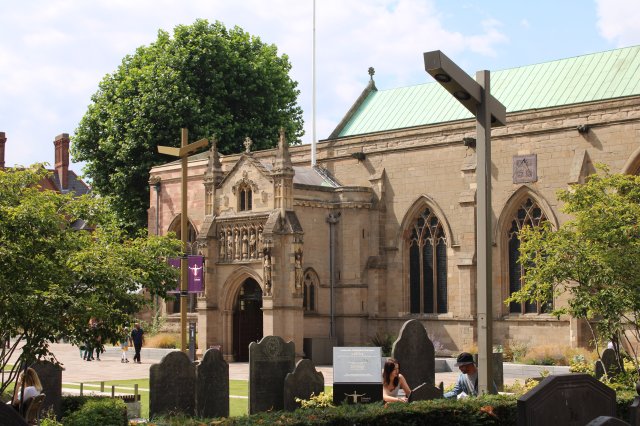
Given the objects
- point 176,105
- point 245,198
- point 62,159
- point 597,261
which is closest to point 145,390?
point 597,261

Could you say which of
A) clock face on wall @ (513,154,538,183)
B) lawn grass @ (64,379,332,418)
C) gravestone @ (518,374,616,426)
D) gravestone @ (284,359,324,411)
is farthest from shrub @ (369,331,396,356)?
gravestone @ (518,374,616,426)

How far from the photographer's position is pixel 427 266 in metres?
40.1

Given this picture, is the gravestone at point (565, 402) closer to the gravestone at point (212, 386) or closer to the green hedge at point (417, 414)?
the green hedge at point (417, 414)

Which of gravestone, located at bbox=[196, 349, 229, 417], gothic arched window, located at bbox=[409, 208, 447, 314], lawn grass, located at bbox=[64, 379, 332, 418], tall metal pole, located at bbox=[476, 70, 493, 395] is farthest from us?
gothic arched window, located at bbox=[409, 208, 447, 314]

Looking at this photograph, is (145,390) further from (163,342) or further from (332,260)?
(163,342)

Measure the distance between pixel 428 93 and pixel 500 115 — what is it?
28.8 metres

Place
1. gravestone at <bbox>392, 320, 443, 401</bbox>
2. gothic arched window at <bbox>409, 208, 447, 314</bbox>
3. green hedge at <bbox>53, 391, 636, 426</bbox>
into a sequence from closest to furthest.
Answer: green hedge at <bbox>53, 391, 636, 426</bbox> < gravestone at <bbox>392, 320, 443, 401</bbox> < gothic arched window at <bbox>409, 208, 447, 314</bbox>

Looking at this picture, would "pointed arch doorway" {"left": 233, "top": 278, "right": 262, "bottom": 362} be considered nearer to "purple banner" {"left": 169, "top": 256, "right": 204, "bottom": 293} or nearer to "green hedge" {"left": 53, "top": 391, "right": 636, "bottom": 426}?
"purple banner" {"left": 169, "top": 256, "right": 204, "bottom": 293}

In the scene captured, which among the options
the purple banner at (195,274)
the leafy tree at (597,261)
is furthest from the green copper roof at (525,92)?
the purple banner at (195,274)

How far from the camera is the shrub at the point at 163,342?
4343 cm

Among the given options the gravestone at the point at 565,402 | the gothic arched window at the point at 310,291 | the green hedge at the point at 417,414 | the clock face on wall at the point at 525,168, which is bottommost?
the green hedge at the point at 417,414

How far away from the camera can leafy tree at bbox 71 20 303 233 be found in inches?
2090

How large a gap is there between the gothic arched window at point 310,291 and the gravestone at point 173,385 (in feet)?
66.2

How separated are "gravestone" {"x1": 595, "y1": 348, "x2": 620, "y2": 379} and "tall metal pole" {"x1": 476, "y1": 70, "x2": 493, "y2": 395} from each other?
833 centimetres
